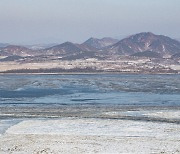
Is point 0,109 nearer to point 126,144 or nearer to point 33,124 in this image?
point 33,124

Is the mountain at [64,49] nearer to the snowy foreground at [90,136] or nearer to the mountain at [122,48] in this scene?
the mountain at [122,48]

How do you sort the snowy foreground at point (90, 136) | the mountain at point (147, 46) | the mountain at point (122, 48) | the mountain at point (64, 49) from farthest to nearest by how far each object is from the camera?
the mountain at point (147, 46) → the mountain at point (122, 48) → the mountain at point (64, 49) → the snowy foreground at point (90, 136)

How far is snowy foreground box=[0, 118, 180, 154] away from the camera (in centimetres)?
1908

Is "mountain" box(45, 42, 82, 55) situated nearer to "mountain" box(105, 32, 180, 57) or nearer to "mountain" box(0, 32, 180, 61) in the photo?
"mountain" box(0, 32, 180, 61)

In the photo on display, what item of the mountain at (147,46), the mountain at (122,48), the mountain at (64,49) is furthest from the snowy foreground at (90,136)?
the mountain at (147,46)

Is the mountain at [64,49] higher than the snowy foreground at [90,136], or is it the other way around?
the mountain at [64,49]

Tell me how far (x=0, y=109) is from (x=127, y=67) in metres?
63.2

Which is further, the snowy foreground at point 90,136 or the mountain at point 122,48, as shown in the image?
the mountain at point 122,48

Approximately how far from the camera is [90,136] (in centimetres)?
2178

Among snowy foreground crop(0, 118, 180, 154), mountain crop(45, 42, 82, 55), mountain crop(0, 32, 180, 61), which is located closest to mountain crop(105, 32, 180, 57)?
mountain crop(0, 32, 180, 61)

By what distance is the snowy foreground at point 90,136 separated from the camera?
1908 cm

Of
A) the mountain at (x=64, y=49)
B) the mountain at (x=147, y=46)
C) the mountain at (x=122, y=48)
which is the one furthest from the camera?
the mountain at (x=147, y=46)

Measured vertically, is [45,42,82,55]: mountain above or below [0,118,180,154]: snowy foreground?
above

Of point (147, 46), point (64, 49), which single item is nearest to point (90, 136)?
point (64, 49)
